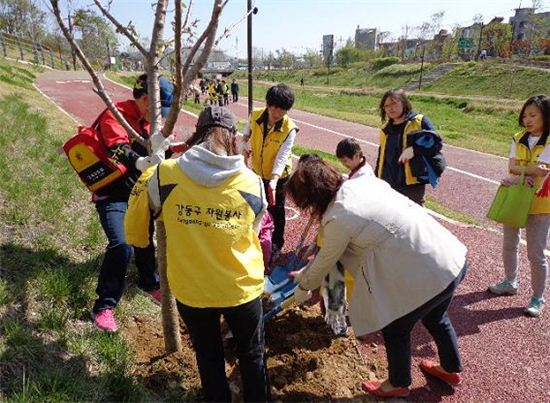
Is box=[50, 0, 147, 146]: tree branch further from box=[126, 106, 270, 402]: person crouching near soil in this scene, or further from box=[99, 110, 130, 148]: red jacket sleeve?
box=[126, 106, 270, 402]: person crouching near soil

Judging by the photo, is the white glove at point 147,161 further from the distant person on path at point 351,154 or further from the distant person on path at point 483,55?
the distant person on path at point 483,55

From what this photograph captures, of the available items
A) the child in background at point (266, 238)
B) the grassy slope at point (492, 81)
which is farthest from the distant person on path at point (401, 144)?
the grassy slope at point (492, 81)

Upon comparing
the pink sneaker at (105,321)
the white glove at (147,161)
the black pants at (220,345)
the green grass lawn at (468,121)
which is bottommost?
the green grass lawn at (468,121)

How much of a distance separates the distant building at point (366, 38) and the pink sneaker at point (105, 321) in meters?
107

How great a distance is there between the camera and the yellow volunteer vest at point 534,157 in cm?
344

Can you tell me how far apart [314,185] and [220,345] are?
3.16ft

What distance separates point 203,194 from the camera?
1874mm

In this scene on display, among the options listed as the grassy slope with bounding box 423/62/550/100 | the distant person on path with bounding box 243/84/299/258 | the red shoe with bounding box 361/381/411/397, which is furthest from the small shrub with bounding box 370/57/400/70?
the red shoe with bounding box 361/381/411/397

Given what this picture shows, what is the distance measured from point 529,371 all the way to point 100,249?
361 cm

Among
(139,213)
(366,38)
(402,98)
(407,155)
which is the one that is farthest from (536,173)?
(366,38)

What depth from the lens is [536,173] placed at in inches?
136

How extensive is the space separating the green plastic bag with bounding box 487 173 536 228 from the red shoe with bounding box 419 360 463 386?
4.73ft

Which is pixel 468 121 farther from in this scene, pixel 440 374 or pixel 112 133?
pixel 112 133

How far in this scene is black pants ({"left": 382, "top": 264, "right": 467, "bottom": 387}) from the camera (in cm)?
234
